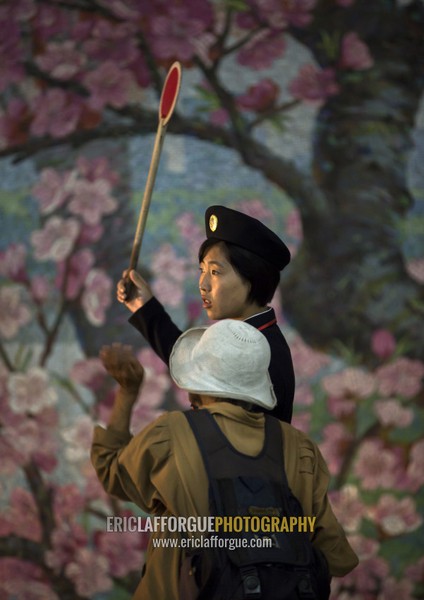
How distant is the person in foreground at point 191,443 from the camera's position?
68.2 inches

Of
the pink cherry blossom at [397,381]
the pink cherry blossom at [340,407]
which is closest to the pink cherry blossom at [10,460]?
the pink cherry blossom at [340,407]

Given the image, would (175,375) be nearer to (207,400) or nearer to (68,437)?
(207,400)

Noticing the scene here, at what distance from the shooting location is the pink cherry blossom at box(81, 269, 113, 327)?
370 centimetres

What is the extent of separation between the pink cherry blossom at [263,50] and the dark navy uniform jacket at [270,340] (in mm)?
1724

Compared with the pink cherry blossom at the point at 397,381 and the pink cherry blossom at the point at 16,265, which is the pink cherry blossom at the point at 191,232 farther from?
the pink cherry blossom at the point at 397,381

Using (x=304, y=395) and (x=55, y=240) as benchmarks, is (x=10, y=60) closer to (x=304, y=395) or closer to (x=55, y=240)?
(x=55, y=240)

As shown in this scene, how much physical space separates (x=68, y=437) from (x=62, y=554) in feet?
1.38

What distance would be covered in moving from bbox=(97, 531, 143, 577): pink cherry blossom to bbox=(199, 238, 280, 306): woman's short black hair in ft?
5.65

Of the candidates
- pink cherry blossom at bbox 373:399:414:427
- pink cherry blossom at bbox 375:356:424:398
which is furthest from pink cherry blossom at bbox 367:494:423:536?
pink cherry blossom at bbox 375:356:424:398

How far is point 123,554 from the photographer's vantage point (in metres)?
3.60

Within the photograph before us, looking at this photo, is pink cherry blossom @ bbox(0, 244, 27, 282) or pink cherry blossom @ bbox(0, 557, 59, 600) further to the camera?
pink cherry blossom @ bbox(0, 244, 27, 282)

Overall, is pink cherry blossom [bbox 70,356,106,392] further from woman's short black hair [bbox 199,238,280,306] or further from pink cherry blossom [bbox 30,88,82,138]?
woman's short black hair [bbox 199,238,280,306]

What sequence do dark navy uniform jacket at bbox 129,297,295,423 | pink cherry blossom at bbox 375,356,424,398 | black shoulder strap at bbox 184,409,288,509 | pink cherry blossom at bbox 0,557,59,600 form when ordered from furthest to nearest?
pink cherry blossom at bbox 375,356,424,398, pink cherry blossom at bbox 0,557,59,600, dark navy uniform jacket at bbox 129,297,295,423, black shoulder strap at bbox 184,409,288,509

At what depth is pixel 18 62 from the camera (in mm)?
3812
